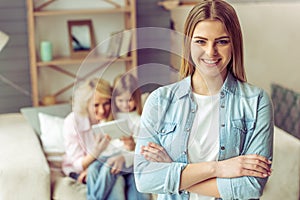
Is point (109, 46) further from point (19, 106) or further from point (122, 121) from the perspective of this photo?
point (19, 106)

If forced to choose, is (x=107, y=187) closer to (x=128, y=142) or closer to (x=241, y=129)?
(x=128, y=142)

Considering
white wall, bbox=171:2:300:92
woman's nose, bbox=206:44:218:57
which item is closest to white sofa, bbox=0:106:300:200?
white wall, bbox=171:2:300:92

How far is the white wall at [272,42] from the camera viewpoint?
99.1 inches

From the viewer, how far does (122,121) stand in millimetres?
1431

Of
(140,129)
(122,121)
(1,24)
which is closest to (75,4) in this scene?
(1,24)

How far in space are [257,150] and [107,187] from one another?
130cm

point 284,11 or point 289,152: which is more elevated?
point 284,11

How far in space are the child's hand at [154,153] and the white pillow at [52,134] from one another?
156cm

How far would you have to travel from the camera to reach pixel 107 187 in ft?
7.72

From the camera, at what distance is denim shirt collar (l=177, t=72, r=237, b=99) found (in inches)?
46.5

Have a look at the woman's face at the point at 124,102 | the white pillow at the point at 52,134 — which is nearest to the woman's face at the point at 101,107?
the woman's face at the point at 124,102

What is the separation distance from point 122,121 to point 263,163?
43 centimetres

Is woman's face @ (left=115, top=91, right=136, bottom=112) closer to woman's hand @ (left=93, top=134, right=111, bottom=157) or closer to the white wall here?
woman's hand @ (left=93, top=134, right=111, bottom=157)

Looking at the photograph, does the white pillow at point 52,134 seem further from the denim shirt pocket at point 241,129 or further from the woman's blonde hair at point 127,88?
the denim shirt pocket at point 241,129
